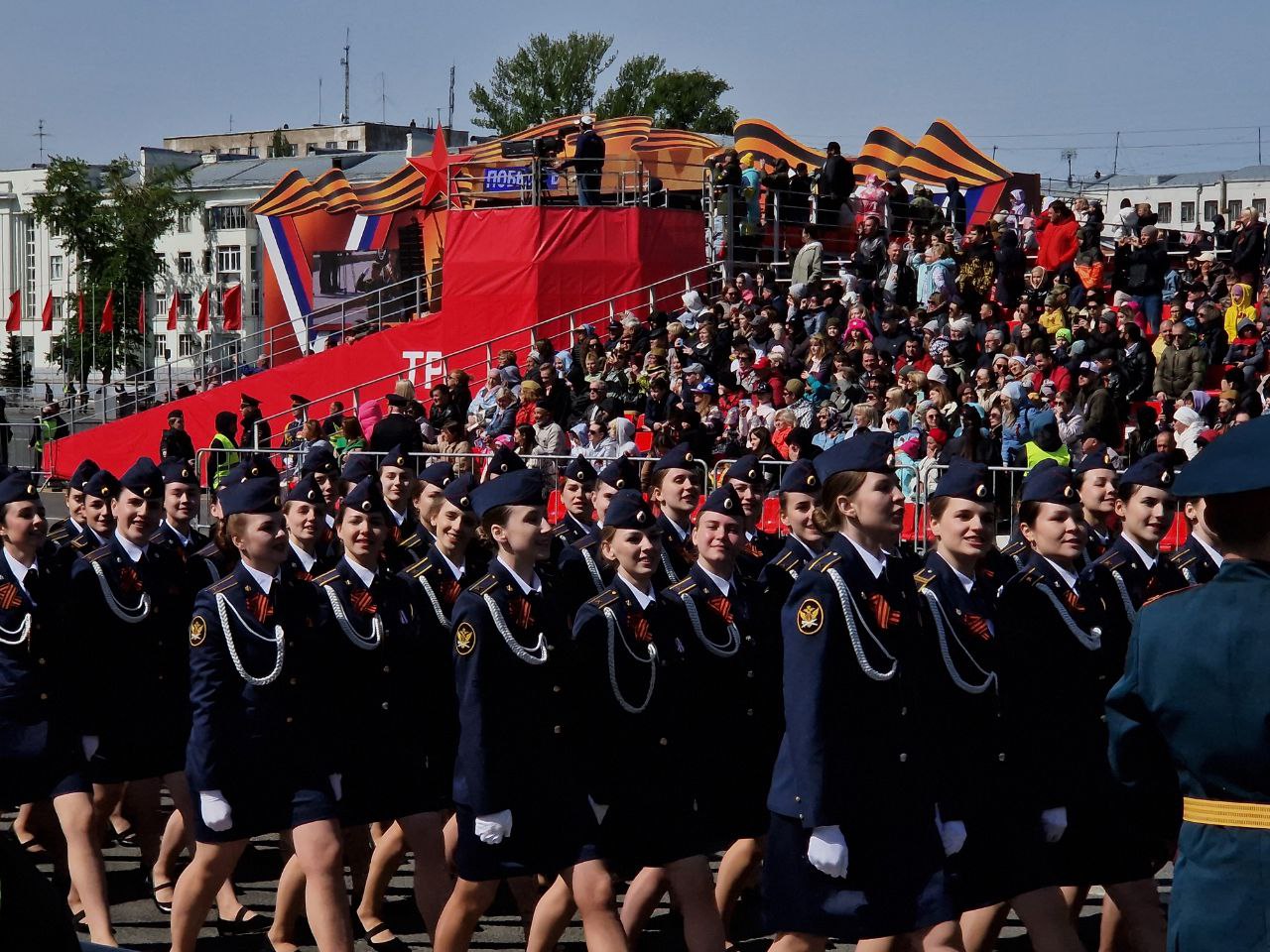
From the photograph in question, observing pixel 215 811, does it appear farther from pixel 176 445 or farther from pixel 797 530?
pixel 176 445

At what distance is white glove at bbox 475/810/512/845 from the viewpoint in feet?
20.0

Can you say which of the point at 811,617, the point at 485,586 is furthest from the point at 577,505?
the point at 811,617

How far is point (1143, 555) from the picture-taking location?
698 centimetres

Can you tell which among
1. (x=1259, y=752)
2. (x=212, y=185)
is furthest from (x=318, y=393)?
(x=212, y=185)

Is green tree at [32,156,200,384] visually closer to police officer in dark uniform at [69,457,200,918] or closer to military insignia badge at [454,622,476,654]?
police officer in dark uniform at [69,457,200,918]

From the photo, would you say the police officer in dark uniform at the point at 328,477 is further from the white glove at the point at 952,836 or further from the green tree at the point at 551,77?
the green tree at the point at 551,77

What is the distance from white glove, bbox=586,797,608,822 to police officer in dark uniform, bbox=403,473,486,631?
1.49m

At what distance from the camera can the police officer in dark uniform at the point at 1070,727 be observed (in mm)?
6172

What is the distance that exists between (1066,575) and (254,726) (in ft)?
9.65

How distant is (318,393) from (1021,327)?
12.1 meters

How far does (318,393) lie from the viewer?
26.1 m

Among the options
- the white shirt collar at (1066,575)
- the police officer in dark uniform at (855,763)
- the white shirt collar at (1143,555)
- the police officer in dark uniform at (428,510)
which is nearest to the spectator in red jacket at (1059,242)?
the police officer in dark uniform at (428,510)

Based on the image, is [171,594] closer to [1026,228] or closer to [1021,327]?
[1021,327]

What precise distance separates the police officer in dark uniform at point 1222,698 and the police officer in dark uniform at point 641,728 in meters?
2.49
